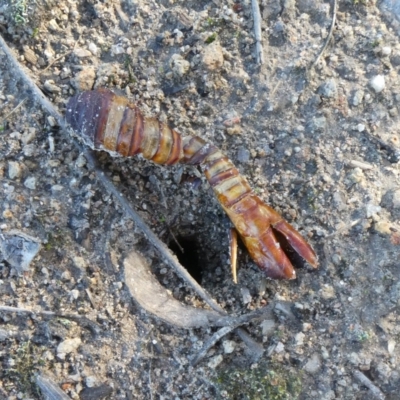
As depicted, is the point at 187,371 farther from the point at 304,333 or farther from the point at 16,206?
the point at 16,206

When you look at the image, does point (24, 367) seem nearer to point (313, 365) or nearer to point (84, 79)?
point (313, 365)

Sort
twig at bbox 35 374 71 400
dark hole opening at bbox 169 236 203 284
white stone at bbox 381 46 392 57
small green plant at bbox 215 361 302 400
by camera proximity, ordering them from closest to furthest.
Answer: twig at bbox 35 374 71 400 → small green plant at bbox 215 361 302 400 → white stone at bbox 381 46 392 57 → dark hole opening at bbox 169 236 203 284

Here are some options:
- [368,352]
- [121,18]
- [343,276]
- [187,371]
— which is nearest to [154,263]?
[187,371]

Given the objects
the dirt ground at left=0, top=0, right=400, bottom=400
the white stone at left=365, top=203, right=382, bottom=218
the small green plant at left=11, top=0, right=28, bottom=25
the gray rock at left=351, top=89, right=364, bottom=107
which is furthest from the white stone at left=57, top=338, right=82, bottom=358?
the gray rock at left=351, top=89, right=364, bottom=107

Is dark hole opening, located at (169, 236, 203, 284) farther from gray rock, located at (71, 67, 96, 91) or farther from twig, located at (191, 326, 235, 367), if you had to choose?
gray rock, located at (71, 67, 96, 91)

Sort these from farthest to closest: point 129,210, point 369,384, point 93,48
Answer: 1. point 93,48
2. point 129,210
3. point 369,384

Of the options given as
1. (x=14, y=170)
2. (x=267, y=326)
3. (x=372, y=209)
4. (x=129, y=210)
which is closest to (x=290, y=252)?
(x=267, y=326)

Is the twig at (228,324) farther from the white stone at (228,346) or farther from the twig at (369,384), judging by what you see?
the twig at (369,384)
